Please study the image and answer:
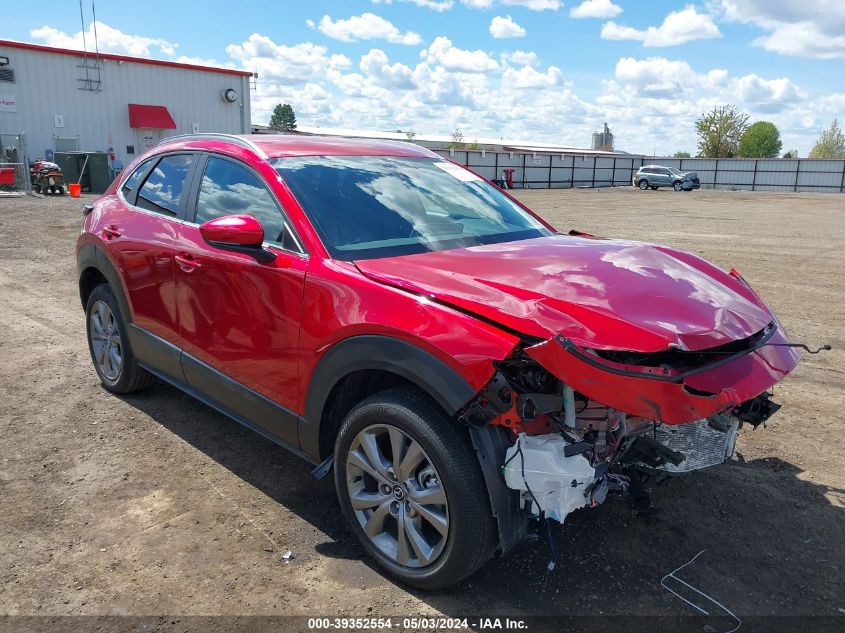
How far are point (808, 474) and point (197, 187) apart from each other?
3977 mm

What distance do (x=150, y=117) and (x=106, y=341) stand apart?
30.4 meters

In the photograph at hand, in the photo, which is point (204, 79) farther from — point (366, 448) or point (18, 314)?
point (366, 448)

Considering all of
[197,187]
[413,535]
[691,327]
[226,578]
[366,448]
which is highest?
[197,187]

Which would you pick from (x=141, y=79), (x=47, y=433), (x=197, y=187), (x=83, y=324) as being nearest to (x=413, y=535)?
(x=197, y=187)

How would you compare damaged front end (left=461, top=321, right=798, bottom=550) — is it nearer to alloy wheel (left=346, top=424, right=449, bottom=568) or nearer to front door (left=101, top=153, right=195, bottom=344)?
alloy wheel (left=346, top=424, right=449, bottom=568)

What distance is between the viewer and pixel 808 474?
3.84 meters

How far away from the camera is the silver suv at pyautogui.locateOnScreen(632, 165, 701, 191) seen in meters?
44.1

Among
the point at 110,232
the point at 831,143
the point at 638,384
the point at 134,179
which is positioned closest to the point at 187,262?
the point at 110,232

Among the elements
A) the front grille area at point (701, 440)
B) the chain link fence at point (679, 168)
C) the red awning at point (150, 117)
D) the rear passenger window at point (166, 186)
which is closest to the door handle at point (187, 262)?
the rear passenger window at point (166, 186)

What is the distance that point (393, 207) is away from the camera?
352cm

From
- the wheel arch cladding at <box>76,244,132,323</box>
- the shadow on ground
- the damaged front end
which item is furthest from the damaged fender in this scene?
the wheel arch cladding at <box>76,244,132,323</box>

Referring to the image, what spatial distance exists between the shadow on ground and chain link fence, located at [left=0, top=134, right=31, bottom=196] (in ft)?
77.9

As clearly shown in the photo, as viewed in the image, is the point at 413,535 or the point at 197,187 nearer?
the point at 413,535

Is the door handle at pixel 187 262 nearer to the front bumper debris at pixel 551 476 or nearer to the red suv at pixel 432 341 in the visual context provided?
the red suv at pixel 432 341
